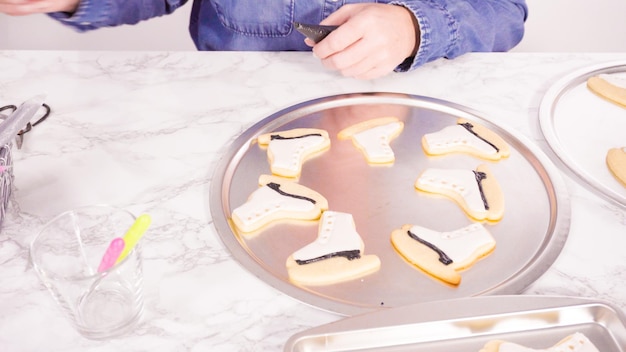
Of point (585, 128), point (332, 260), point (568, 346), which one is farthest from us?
point (585, 128)

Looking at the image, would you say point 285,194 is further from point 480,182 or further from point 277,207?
point 480,182

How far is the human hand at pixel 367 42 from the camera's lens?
99cm

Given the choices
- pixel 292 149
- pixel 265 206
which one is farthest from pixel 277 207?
pixel 292 149

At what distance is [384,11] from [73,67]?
563mm

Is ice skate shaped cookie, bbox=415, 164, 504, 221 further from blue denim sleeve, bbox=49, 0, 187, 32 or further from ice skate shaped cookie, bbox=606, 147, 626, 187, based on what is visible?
blue denim sleeve, bbox=49, 0, 187, 32

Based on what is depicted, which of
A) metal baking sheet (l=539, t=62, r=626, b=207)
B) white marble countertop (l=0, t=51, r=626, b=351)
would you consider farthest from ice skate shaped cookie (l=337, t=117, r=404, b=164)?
metal baking sheet (l=539, t=62, r=626, b=207)

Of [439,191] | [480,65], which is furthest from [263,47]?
[439,191]

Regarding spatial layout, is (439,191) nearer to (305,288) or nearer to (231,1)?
(305,288)

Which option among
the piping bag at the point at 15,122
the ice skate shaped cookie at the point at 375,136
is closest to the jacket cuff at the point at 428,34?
the ice skate shaped cookie at the point at 375,136

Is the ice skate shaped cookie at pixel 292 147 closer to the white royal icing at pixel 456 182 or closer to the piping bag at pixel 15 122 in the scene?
the white royal icing at pixel 456 182

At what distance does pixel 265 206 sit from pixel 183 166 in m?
0.16

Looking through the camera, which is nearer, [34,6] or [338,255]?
[338,255]

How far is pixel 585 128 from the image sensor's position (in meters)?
0.96

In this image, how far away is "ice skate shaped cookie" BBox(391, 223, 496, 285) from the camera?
0.70m
